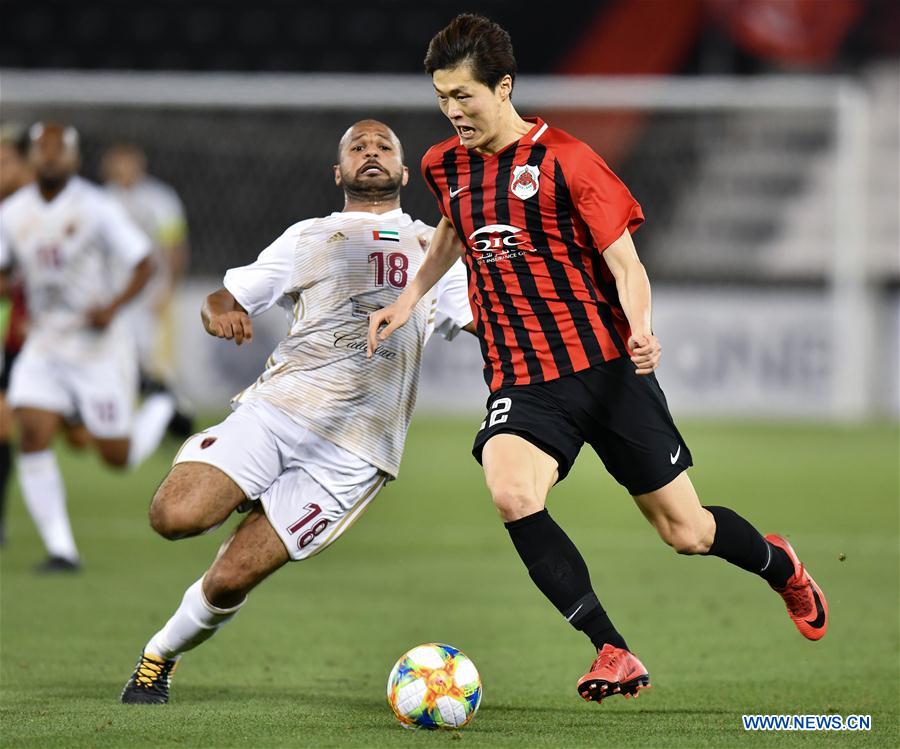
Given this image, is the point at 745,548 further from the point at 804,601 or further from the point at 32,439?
the point at 32,439

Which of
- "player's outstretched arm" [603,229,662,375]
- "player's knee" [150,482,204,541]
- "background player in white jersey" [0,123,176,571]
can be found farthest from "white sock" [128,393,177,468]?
"player's outstretched arm" [603,229,662,375]

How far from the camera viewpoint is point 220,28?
23.6 metres

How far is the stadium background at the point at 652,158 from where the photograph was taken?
58.9 feet

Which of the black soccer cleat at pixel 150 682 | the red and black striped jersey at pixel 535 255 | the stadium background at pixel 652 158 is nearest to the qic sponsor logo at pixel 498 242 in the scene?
the red and black striped jersey at pixel 535 255

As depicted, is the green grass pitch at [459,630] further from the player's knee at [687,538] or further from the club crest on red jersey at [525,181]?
the club crest on red jersey at [525,181]

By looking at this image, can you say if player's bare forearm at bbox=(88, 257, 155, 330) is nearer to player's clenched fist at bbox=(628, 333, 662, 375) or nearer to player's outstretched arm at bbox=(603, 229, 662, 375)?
player's outstretched arm at bbox=(603, 229, 662, 375)

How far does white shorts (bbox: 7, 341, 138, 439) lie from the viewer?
9.59 m

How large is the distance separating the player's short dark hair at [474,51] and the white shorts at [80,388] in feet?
16.1

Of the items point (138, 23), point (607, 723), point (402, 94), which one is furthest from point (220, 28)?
point (607, 723)

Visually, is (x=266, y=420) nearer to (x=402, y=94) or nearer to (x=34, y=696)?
(x=34, y=696)

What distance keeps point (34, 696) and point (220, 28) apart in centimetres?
1886

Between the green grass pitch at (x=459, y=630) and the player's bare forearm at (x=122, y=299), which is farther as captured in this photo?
the player's bare forearm at (x=122, y=299)

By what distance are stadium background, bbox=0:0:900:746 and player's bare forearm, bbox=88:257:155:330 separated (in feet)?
9.63

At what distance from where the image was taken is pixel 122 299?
32.2ft
